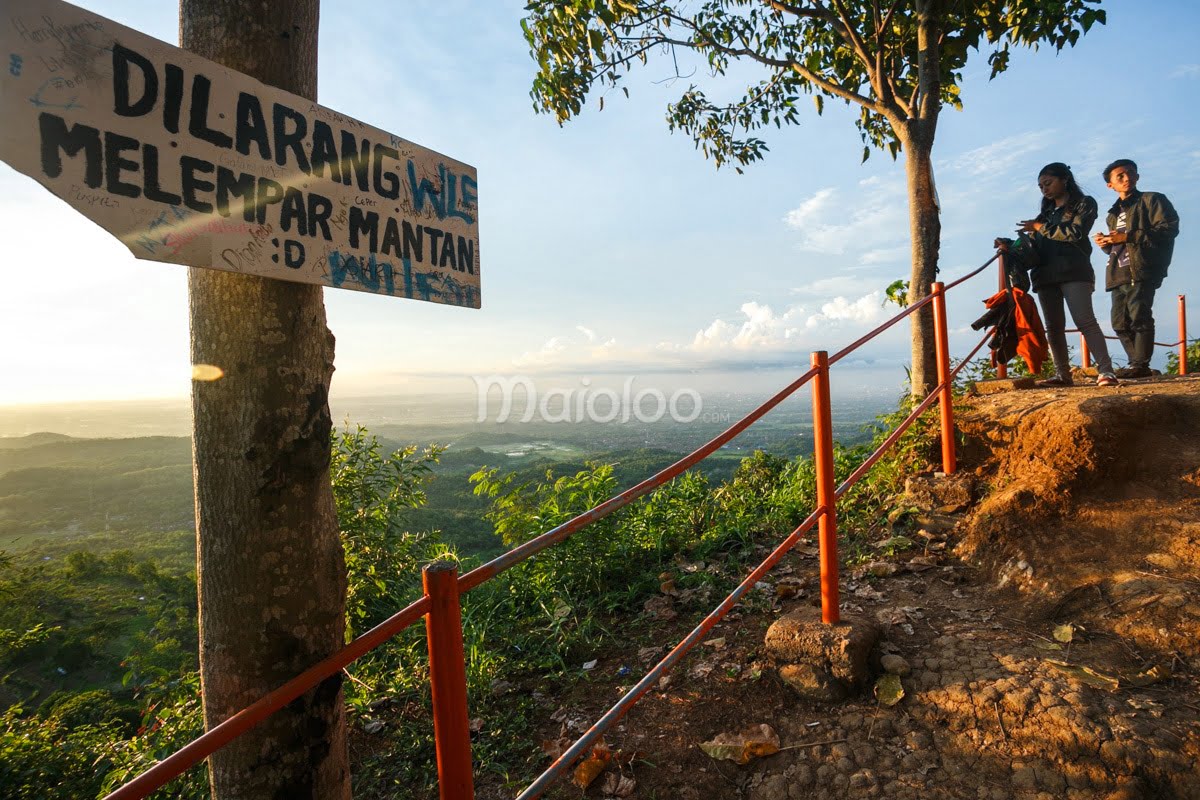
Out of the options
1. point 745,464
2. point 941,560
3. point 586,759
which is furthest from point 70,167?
point 745,464

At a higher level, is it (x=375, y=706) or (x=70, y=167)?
(x=70, y=167)

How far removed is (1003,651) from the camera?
2.44 metres

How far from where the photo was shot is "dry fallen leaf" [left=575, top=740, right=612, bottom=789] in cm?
229

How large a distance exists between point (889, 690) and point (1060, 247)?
150 inches

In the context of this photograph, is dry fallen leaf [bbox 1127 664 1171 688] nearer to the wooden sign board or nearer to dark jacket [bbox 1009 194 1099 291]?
the wooden sign board

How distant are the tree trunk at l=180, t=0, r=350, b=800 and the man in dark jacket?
616 centimetres

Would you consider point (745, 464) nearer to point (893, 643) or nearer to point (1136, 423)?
point (1136, 423)

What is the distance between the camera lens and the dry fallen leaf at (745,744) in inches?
87.5

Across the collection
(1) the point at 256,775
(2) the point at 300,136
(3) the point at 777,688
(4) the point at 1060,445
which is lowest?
(3) the point at 777,688

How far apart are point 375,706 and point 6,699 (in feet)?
36.5

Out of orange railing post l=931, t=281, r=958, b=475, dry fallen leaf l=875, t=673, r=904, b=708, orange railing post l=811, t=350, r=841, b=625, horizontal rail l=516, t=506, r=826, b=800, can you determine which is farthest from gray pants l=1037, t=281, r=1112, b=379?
dry fallen leaf l=875, t=673, r=904, b=708

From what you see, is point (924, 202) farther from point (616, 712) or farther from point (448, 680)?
point (448, 680)

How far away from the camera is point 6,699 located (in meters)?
9.88

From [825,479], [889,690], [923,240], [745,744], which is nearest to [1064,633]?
[889,690]
